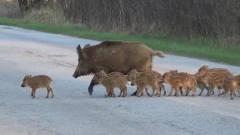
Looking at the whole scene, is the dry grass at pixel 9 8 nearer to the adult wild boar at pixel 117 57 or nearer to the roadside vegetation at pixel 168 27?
the roadside vegetation at pixel 168 27

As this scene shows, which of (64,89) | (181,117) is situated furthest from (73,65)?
(181,117)

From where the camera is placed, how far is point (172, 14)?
2891 cm

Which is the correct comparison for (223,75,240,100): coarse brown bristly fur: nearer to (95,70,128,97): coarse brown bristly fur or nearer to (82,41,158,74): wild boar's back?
(82,41,158,74): wild boar's back

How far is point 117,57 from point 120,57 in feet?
0.23

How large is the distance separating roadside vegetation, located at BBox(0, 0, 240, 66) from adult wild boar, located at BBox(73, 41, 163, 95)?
22.0 ft

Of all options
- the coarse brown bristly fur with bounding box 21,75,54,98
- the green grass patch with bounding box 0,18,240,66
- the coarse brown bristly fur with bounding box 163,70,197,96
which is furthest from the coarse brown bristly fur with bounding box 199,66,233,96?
the green grass patch with bounding box 0,18,240,66

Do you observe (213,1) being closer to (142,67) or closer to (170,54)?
(170,54)

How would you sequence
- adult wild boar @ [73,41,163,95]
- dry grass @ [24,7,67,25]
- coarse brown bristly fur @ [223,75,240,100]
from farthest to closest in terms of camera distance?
dry grass @ [24,7,67,25] < adult wild boar @ [73,41,163,95] < coarse brown bristly fur @ [223,75,240,100]

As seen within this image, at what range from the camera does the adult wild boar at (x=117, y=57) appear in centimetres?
1301

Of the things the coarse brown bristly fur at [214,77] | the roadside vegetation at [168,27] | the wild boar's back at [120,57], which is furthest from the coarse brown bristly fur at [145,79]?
the roadside vegetation at [168,27]

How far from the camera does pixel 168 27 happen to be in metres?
29.1

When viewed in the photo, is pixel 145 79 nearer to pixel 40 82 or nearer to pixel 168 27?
pixel 40 82

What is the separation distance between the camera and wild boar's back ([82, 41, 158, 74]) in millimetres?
13008

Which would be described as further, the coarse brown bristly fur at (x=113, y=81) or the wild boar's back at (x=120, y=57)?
the wild boar's back at (x=120, y=57)
